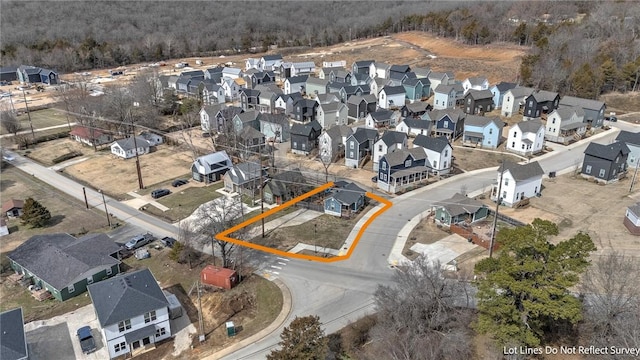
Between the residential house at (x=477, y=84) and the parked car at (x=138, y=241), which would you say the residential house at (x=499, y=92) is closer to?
the residential house at (x=477, y=84)

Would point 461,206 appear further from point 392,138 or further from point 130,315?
point 130,315

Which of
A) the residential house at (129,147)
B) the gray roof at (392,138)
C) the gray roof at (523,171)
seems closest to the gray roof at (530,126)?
the gray roof at (523,171)

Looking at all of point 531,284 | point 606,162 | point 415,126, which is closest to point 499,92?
point 415,126

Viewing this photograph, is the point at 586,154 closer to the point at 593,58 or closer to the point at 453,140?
the point at 453,140

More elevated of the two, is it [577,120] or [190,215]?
[577,120]

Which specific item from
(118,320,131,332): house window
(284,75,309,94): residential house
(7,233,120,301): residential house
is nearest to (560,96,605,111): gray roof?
(284,75,309,94): residential house

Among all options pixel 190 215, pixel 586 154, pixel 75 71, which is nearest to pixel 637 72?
pixel 586 154

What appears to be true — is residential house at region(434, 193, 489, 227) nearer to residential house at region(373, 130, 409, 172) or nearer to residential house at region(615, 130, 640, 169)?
residential house at region(373, 130, 409, 172)
